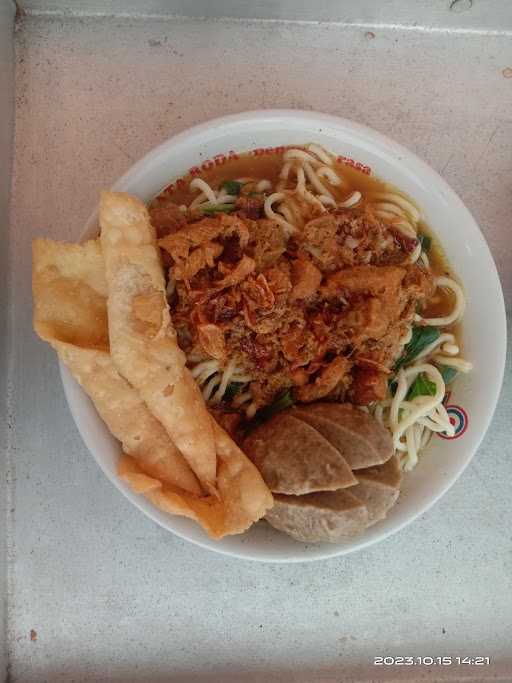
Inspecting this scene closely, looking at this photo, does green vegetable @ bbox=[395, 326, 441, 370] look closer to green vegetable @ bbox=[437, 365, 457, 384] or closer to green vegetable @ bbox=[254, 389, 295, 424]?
green vegetable @ bbox=[437, 365, 457, 384]

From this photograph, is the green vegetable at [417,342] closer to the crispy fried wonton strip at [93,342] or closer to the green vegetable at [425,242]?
the green vegetable at [425,242]

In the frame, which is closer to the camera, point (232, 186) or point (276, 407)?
point (276, 407)

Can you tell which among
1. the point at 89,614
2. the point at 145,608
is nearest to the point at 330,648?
the point at 145,608

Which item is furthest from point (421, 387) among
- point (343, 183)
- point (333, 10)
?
point (333, 10)

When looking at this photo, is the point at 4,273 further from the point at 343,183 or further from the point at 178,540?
the point at 343,183

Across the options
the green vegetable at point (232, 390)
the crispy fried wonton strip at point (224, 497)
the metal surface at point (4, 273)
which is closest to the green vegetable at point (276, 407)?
the green vegetable at point (232, 390)

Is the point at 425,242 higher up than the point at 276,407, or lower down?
higher up

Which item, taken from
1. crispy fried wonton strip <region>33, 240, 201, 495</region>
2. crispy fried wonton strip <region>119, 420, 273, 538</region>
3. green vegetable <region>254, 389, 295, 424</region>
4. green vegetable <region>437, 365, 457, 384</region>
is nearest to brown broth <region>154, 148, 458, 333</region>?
green vegetable <region>437, 365, 457, 384</region>

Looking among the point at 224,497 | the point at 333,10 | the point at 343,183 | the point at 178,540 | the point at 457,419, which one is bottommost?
the point at 178,540
